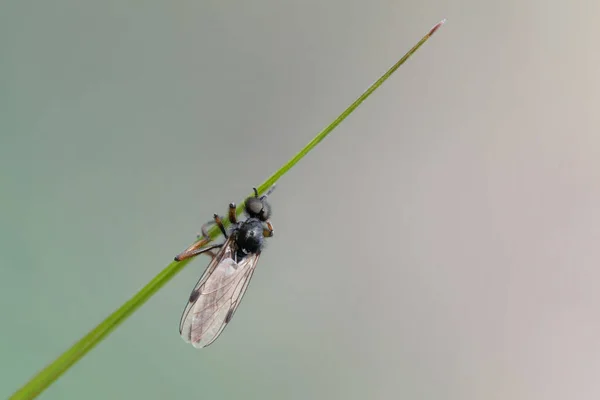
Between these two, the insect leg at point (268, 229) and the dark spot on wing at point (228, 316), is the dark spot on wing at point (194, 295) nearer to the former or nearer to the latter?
the dark spot on wing at point (228, 316)

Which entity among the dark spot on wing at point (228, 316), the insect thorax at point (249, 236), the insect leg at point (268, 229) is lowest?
the dark spot on wing at point (228, 316)

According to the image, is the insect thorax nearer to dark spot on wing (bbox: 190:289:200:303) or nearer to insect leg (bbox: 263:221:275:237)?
insect leg (bbox: 263:221:275:237)

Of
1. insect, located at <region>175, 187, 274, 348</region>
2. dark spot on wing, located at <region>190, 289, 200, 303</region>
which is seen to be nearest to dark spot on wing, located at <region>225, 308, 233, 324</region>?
insect, located at <region>175, 187, 274, 348</region>

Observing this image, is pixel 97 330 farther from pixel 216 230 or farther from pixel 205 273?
pixel 205 273

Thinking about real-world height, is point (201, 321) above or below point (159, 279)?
above

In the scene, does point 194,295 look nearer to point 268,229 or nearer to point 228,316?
point 228,316

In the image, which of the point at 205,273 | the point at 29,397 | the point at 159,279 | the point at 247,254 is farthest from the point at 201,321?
the point at 29,397

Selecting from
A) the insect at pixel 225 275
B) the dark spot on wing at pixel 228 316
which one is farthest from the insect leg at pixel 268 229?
the dark spot on wing at pixel 228 316
